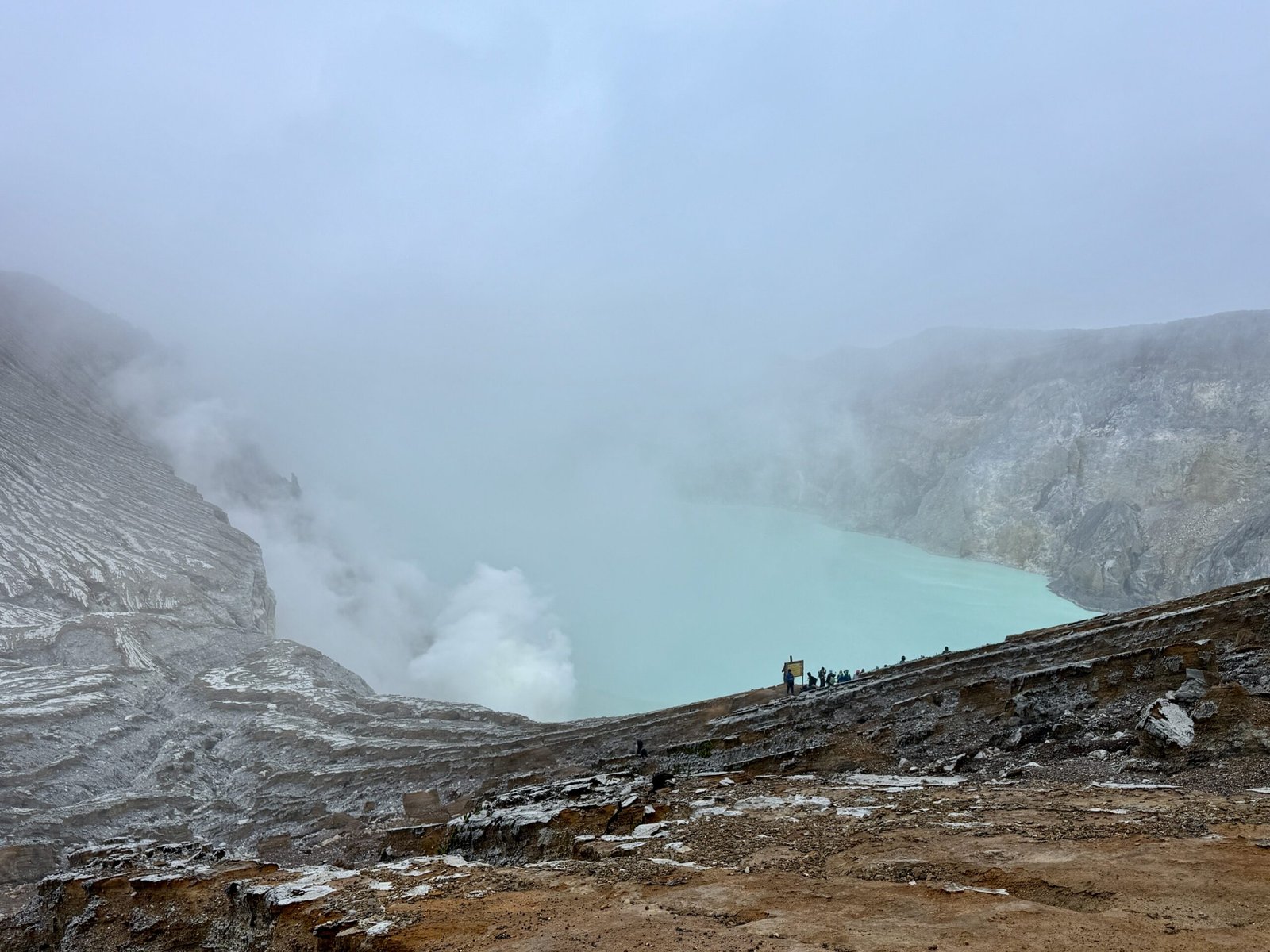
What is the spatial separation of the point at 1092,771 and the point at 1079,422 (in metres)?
90.4

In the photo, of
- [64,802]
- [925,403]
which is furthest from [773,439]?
[64,802]

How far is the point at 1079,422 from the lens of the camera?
94.9m

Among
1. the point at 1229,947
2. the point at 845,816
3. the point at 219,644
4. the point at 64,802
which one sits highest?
the point at 219,644

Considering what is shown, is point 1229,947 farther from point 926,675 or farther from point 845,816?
point 926,675

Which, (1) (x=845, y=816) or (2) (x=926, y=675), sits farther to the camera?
(2) (x=926, y=675)

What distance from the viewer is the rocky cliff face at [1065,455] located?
78.9m

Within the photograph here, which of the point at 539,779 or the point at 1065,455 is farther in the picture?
the point at 1065,455

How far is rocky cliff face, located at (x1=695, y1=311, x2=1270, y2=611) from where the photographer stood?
78.9 m

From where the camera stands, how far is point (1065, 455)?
93.2 metres

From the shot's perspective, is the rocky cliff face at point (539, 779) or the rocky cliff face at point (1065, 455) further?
the rocky cliff face at point (1065, 455)

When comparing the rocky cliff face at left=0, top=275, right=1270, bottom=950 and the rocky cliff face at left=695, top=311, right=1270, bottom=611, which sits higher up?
the rocky cliff face at left=695, top=311, right=1270, bottom=611

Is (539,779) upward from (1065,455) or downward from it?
downward

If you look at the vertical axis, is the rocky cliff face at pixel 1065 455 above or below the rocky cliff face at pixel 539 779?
above

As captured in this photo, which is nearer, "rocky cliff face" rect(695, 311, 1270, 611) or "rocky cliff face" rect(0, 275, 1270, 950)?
"rocky cliff face" rect(0, 275, 1270, 950)
